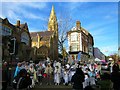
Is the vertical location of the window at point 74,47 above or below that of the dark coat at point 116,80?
above

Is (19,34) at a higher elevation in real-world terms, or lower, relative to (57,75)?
higher

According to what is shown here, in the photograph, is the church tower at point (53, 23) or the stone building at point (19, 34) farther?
the church tower at point (53, 23)

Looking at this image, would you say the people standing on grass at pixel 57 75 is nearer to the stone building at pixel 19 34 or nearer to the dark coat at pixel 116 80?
the dark coat at pixel 116 80

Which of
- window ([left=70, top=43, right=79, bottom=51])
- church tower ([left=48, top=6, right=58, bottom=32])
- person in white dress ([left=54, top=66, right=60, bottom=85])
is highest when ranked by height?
church tower ([left=48, top=6, right=58, bottom=32])

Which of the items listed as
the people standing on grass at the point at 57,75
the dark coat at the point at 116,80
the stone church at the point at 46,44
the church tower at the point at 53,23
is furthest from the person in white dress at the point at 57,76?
the stone church at the point at 46,44

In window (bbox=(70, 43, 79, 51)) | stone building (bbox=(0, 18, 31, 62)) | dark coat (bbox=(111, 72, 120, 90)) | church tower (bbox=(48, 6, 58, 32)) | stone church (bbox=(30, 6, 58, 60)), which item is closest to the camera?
dark coat (bbox=(111, 72, 120, 90))

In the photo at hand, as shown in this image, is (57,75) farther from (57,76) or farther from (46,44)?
(46,44)

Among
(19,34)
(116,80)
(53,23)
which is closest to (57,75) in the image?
(116,80)

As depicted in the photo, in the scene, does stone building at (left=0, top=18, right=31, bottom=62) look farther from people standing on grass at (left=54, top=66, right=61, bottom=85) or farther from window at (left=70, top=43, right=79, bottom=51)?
people standing on grass at (left=54, top=66, right=61, bottom=85)

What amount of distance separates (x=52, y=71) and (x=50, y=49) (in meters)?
62.3

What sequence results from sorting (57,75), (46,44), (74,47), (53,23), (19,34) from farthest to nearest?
1. (46,44)
2. (74,47)
3. (53,23)
4. (19,34)
5. (57,75)

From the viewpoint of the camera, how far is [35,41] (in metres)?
101

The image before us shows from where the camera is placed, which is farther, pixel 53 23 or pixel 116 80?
pixel 53 23

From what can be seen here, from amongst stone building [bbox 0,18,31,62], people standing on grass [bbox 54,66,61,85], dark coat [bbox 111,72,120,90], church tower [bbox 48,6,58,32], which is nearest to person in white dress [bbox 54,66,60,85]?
people standing on grass [bbox 54,66,61,85]
